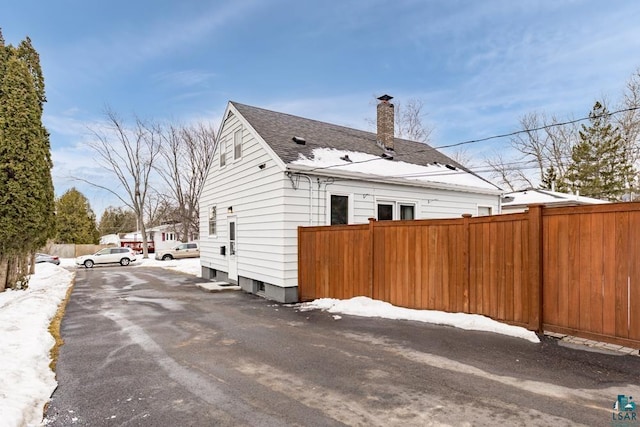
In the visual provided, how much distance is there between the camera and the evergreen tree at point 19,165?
33.0 ft

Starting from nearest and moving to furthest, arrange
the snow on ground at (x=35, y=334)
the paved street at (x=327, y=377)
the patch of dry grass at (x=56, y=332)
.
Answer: the paved street at (x=327, y=377), the snow on ground at (x=35, y=334), the patch of dry grass at (x=56, y=332)

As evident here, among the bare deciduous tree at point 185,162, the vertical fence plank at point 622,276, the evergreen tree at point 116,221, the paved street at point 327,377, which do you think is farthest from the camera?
the evergreen tree at point 116,221

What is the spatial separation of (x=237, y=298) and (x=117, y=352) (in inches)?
193

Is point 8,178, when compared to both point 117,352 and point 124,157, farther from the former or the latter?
point 124,157

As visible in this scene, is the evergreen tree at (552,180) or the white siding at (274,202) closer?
the white siding at (274,202)

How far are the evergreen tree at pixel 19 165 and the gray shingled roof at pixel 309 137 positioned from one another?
6.09 metres

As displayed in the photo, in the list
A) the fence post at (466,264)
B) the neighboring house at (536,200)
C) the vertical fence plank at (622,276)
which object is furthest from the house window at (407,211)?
the neighboring house at (536,200)

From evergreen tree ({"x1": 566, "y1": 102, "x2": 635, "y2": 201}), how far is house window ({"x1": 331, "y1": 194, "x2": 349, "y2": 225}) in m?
25.5

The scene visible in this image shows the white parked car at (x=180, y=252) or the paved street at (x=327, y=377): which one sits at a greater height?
the paved street at (x=327, y=377)

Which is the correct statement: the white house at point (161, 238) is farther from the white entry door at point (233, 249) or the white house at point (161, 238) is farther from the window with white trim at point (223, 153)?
the white entry door at point (233, 249)

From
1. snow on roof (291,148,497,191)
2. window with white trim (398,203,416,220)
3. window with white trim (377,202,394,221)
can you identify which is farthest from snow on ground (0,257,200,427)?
window with white trim (398,203,416,220)

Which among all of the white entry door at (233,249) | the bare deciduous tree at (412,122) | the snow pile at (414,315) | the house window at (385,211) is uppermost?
the bare deciduous tree at (412,122)

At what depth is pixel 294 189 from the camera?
9383 mm

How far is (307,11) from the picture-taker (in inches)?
549
